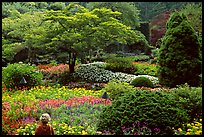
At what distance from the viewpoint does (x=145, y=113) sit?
543cm

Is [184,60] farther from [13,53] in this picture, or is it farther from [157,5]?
[157,5]

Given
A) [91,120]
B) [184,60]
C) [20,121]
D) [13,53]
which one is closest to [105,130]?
[91,120]

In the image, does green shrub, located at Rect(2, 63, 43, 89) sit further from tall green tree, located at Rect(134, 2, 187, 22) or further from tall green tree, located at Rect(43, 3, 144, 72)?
tall green tree, located at Rect(134, 2, 187, 22)

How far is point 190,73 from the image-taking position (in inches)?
408

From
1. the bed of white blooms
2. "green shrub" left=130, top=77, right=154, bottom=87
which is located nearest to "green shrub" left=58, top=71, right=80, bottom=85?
the bed of white blooms

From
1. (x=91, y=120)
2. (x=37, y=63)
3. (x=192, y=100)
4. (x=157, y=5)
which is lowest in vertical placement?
(x=37, y=63)

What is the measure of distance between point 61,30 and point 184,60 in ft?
17.2

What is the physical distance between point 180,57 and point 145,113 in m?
5.42

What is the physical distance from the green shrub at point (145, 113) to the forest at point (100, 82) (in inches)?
0.6

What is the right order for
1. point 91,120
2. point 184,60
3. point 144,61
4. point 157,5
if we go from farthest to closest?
1. point 157,5
2. point 144,61
3. point 184,60
4. point 91,120

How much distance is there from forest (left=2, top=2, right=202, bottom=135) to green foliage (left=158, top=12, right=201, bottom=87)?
1.2 inches

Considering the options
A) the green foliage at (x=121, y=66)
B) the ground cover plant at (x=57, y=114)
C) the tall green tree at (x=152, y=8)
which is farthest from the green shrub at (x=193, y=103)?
the tall green tree at (x=152, y=8)

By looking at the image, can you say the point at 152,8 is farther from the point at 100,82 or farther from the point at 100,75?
the point at 100,82

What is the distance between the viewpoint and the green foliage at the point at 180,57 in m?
10.4
